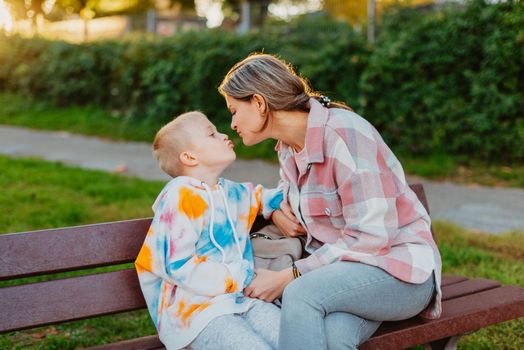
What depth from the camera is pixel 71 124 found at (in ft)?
40.1

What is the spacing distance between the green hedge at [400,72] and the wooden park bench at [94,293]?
5.39m

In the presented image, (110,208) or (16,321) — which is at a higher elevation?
(16,321)

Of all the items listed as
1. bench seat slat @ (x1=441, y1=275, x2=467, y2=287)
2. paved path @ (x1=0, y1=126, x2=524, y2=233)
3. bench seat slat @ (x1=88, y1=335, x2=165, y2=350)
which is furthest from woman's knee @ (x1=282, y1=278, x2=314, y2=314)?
paved path @ (x1=0, y1=126, x2=524, y2=233)

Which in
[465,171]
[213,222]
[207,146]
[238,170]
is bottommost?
[238,170]

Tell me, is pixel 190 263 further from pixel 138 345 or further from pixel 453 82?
pixel 453 82

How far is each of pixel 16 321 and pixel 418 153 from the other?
6.79 metres

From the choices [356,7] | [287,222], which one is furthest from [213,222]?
[356,7]

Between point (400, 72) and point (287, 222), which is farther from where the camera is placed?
point (400, 72)

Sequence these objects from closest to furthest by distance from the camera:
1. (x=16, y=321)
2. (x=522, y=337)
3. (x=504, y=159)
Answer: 1. (x=16, y=321)
2. (x=522, y=337)
3. (x=504, y=159)

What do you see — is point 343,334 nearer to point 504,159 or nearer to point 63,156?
point 504,159

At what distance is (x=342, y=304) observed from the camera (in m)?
2.62

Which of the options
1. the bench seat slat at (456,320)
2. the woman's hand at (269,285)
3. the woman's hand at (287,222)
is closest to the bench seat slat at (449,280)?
the bench seat slat at (456,320)

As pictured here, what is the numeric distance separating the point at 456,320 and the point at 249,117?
3.89 feet

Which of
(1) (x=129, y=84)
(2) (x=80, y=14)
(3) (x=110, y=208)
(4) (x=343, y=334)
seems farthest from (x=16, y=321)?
(2) (x=80, y=14)
